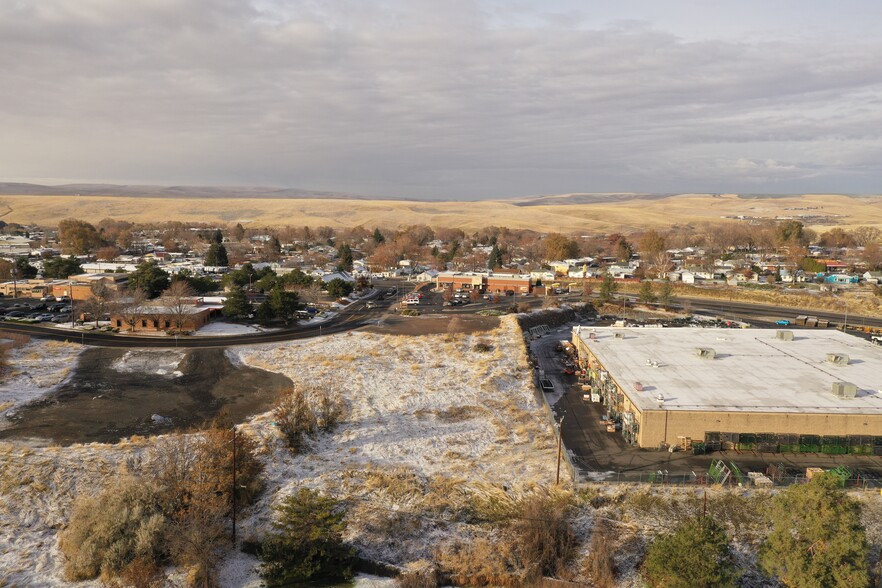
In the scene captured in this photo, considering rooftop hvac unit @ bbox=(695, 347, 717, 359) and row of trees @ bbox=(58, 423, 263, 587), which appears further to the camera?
rooftop hvac unit @ bbox=(695, 347, 717, 359)

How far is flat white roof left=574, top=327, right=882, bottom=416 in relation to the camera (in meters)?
25.8

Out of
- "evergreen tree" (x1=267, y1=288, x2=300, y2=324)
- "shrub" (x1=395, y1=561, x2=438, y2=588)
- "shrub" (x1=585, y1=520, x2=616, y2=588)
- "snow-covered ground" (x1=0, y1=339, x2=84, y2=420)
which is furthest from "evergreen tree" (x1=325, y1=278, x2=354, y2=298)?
"shrub" (x1=585, y1=520, x2=616, y2=588)

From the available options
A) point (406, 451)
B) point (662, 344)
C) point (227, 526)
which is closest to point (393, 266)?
point (662, 344)

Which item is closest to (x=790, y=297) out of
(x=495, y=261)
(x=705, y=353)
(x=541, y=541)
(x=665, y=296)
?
(x=665, y=296)

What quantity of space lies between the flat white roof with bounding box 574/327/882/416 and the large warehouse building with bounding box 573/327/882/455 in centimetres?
5

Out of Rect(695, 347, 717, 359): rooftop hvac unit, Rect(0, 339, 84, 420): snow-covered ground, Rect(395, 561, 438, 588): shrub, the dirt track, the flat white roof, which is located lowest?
Rect(395, 561, 438, 588): shrub

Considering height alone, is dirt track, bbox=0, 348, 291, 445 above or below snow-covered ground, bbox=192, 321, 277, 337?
below

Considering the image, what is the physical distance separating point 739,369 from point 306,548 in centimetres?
2469

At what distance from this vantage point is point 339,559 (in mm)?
18281

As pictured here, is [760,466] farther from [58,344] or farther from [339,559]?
[58,344]

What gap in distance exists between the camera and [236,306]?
49.0m

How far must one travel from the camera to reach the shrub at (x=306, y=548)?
17.6m

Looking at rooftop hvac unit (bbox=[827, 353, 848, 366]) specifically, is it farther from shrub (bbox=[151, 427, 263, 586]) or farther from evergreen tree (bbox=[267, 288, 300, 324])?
evergreen tree (bbox=[267, 288, 300, 324])

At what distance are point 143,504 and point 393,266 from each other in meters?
72.2
